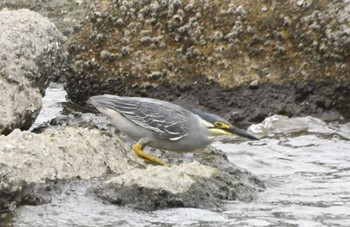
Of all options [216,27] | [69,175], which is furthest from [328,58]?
[69,175]

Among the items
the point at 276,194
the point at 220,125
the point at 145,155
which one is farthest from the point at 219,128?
the point at 276,194

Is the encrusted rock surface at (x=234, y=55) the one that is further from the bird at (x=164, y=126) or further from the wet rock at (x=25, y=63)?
the bird at (x=164, y=126)

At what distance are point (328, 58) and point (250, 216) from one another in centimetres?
381

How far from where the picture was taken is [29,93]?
909 cm

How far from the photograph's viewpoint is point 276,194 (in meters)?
8.20

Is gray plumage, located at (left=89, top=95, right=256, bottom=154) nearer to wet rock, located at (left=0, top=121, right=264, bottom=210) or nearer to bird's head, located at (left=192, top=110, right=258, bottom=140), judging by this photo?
bird's head, located at (left=192, top=110, right=258, bottom=140)

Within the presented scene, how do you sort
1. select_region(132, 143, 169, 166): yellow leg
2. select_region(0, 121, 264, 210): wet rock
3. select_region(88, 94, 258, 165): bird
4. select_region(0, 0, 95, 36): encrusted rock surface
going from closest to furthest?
select_region(0, 121, 264, 210): wet rock, select_region(132, 143, 169, 166): yellow leg, select_region(88, 94, 258, 165): bird, select_region(0, 0, 95, 36): encrusted rock surface

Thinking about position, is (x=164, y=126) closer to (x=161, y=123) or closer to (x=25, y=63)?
(x=161, y=123)

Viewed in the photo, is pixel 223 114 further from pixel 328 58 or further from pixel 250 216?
pixel 250 216

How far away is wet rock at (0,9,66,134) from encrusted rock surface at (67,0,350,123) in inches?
65.1

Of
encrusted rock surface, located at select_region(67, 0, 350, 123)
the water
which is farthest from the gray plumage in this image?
encrusted rock surface, located at select_region(67, 0, 350, 123)

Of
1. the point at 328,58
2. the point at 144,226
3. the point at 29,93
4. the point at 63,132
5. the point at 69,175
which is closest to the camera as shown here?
the point at 144,226

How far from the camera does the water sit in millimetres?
7184

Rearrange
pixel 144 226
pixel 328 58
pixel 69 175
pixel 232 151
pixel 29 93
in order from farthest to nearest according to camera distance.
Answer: pixel 328 58
pixel 232 151
pixel 29 93
pixel 69 175
pixel 144 226
